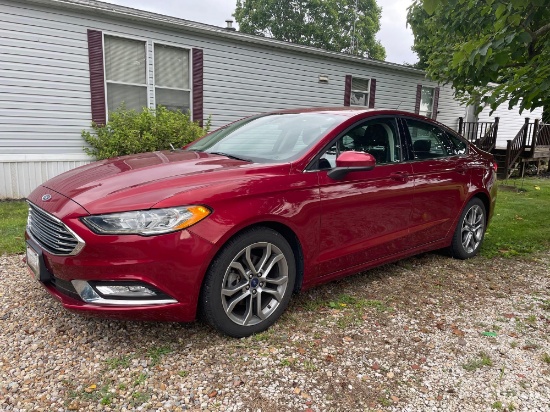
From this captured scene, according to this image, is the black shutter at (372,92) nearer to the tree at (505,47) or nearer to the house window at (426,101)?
the house window at (426,101)

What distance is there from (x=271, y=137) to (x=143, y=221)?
4.73 feet

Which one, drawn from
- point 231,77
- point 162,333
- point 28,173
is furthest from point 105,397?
point 231,77

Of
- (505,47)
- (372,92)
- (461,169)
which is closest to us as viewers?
(505,47)

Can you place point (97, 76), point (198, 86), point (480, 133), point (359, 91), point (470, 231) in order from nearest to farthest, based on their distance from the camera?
point (470, 231) → point (97, 76) → point (198, 86) → point (359, 91) → point (480, 133)

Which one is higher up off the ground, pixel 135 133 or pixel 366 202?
pixel 135 133

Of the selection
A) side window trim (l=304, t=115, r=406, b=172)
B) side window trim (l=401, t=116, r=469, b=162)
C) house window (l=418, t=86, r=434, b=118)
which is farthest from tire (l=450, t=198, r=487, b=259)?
house window (l=418, t=86, r=434, b=118)

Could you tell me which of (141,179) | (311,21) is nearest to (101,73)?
(141,179)

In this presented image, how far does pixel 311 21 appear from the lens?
35.6 meters

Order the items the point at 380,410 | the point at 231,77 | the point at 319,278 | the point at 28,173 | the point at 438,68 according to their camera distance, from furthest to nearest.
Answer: the point at 231,77
the point at 438,68
the point at 28,173
the point at 319,278
the point at 380,410

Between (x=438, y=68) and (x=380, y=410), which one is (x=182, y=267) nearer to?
(x=380, y=410)

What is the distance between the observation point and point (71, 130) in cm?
754

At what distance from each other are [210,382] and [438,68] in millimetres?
8203

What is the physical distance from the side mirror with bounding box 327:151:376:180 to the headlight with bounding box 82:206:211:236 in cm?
115

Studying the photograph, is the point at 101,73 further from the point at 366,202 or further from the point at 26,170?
the point at 366,202
